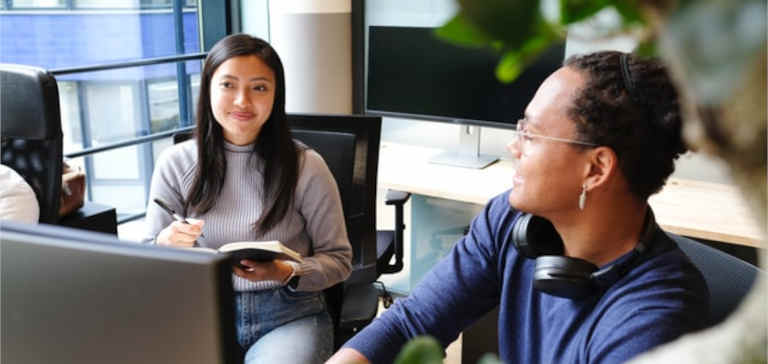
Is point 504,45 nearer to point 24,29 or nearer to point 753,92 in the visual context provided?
point 753,92

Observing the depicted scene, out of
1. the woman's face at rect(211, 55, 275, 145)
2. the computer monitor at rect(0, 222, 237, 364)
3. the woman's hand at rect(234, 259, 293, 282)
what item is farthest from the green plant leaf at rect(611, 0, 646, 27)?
the woman's face at rect(211, 55, 275, 145)

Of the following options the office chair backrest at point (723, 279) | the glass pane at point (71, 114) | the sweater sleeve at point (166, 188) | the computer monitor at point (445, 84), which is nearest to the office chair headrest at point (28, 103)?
the sweater sleeve at point (166, 188)

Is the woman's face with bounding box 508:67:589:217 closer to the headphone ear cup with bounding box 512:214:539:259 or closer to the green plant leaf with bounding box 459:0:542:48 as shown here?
the headphone ear cup with bounding box 512:214:539:259

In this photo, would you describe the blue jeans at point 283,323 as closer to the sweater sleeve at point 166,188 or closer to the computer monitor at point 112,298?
the sweater sleeve at point 166,188

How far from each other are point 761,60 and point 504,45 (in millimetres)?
86

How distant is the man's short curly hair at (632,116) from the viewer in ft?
3.85

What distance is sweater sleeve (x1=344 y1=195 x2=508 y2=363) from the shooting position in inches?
54.6

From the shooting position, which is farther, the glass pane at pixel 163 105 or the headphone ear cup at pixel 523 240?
the glass pane at pixel 163 105

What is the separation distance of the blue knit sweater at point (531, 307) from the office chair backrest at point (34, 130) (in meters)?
1.17

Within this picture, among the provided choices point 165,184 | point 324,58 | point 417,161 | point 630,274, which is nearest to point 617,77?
point 630,274

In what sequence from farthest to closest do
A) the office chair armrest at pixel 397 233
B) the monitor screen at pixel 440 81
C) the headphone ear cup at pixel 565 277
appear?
the monitor screen at pixel 440 81 < the office chair armrest at pixel 397 233 < the headphone ear cup at pixel 565 277

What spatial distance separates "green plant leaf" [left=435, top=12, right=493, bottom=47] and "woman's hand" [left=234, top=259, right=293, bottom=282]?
1434 millimetres

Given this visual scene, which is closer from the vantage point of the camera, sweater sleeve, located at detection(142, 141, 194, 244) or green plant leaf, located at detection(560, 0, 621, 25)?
green plant leaf, located at detection(560, 0, 621, 25)

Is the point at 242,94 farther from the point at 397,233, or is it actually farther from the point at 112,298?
the point at 112,298
